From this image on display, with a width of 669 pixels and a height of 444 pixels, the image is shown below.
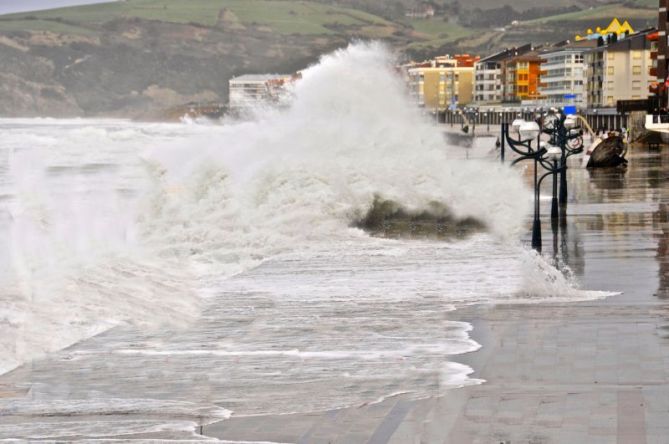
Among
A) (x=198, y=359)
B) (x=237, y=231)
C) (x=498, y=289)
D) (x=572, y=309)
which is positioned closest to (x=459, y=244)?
(x=237, y=231)

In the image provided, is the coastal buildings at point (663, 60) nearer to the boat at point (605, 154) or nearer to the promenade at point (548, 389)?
the boat at point (605, 154)

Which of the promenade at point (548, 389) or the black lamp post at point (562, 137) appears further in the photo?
the black lamp post at point (562, 137)

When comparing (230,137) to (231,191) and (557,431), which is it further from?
(557,431)

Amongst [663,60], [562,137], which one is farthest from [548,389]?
[663,60]

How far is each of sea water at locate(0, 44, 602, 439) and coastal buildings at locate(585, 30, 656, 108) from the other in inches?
4487

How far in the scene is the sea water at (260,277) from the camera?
497 inches

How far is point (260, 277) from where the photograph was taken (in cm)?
2205

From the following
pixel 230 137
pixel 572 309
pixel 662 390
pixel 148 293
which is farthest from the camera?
pixel 230 137

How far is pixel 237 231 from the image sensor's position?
30.1 m

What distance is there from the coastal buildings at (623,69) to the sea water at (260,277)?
113970 mm

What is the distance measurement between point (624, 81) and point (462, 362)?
153m

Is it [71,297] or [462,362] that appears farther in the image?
[71,297]

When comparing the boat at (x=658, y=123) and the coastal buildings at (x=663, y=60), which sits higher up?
the coastal buildings at (x=663, y=60)

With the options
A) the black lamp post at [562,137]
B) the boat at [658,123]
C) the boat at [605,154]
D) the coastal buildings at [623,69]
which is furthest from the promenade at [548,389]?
the coastal buildings at [623,69]
